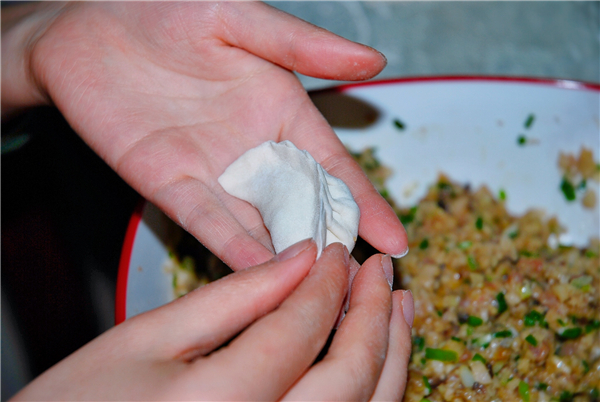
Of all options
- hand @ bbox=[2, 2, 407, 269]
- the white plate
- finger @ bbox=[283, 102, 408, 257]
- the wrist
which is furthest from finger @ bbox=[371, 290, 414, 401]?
the wrist

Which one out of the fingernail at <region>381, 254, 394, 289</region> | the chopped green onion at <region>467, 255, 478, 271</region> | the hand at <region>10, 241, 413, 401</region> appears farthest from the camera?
the chopped green onion at <region>467, 255, 478, 271</region>

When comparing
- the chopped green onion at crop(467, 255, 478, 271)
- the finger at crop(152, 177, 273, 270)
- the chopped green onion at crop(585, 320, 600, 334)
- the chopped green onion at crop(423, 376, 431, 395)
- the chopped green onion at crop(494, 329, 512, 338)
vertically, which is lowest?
the chopped green onion at crop(585, 320, 600, 334)

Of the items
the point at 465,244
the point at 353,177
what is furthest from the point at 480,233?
the point at 353,177

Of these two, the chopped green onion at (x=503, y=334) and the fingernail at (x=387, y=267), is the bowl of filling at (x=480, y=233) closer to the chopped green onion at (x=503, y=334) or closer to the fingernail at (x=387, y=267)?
the chopped green onion at (x=503, y=334)

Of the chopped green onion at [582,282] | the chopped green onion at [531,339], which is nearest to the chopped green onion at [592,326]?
the chopped green onion at [582,282]

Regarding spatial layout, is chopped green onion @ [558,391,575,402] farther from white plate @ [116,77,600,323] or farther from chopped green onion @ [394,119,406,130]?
chopped green onion @ [394,119,406,130]

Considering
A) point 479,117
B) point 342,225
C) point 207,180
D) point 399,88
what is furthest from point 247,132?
point 479,117

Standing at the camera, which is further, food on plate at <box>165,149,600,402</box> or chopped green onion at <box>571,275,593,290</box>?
chopped green onion at <box>571,275,593,290</box>
